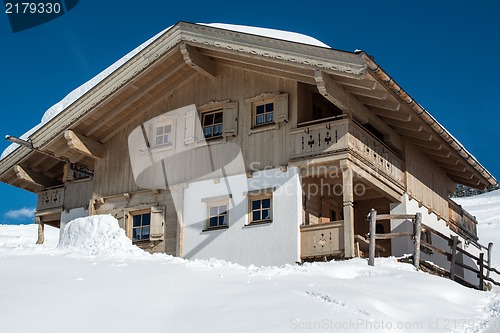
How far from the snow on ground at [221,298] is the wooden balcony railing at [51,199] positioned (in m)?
9.10

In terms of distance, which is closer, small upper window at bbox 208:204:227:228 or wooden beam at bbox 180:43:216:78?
small upper window at bbox 208:204:227:228

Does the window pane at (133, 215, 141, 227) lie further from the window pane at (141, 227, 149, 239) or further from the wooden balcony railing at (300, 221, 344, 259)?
the wooden balcony railing at (300, 221, 344, 259)

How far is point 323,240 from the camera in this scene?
19.6 metres

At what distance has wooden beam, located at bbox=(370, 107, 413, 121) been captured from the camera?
836 inches

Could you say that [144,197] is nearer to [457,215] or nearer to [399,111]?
[399,111]

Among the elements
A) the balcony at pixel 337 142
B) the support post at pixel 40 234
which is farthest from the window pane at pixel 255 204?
the support post at pixel 40 234

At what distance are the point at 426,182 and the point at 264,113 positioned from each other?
6.46 meters

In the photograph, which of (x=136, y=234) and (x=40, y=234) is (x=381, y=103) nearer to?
(x=136, y=234)

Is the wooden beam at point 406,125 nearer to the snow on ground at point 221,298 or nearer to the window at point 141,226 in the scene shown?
the snow on ground at point 221,298

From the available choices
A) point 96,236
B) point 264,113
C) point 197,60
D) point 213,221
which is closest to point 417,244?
point 264,113

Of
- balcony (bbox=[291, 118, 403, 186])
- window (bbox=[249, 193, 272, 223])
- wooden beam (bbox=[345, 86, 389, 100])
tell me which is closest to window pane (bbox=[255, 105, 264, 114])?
balcony (bbox=[291, 118, 403, 186])

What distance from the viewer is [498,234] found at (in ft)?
117

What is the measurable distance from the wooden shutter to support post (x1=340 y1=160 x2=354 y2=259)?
5.19 metres

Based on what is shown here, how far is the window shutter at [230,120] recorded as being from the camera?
2188 cm
